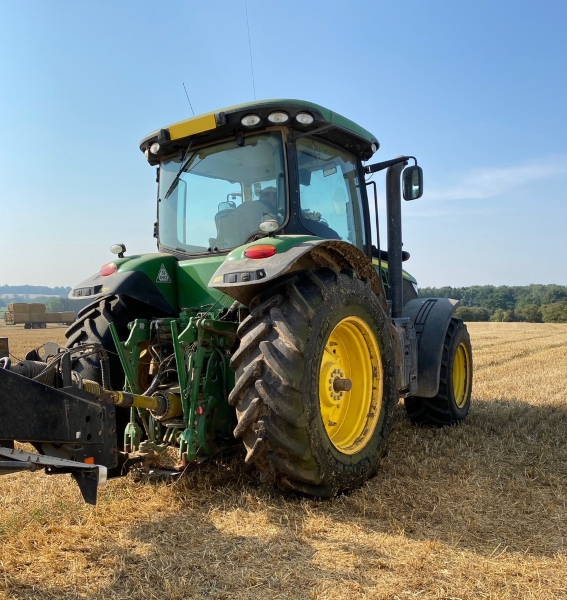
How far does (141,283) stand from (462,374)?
3.75 metres

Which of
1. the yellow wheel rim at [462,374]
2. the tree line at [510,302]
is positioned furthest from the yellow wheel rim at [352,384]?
the tree line at [510,302]

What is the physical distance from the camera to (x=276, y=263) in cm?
298

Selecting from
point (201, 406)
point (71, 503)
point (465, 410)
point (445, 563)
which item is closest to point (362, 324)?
point (201, 406)

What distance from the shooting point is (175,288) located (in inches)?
162

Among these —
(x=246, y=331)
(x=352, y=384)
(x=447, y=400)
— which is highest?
(x=246, y=331)

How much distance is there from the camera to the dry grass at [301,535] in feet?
7.64

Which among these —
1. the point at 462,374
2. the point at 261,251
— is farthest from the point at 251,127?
the point at 462,374

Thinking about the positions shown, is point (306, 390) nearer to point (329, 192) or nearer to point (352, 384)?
point (352, 384)

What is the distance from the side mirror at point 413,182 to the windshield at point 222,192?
4.65 ft

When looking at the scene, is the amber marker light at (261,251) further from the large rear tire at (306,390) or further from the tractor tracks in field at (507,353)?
the tractor tracks in field at (507,353)

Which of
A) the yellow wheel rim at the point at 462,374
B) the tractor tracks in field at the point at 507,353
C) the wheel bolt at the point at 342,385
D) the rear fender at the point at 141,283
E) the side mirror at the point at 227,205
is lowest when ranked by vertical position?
the tractor tracks in field at the point at 507,353

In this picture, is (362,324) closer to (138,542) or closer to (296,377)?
(296,377)

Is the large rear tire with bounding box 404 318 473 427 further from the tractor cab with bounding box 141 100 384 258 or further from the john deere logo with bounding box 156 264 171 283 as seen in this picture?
the john deere logo with bounding box 156 264 171 283

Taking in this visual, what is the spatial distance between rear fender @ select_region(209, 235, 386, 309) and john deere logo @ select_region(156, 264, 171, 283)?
3.08ft
